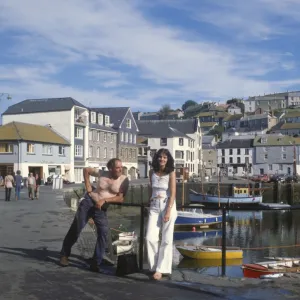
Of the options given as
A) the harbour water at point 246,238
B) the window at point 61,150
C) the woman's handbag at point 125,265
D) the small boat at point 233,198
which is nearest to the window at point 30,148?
the window at point 61,150

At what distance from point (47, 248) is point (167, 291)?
4216 millimetres

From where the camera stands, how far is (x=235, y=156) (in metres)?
114

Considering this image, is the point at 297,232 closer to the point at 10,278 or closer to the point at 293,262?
the point at 293,262

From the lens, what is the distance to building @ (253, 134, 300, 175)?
105m

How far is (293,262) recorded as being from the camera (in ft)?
47.1

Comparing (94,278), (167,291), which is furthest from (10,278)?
(167,291)

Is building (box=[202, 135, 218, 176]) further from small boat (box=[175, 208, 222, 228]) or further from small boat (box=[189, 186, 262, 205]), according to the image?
small boat (box=[175, 208, 222, 228])

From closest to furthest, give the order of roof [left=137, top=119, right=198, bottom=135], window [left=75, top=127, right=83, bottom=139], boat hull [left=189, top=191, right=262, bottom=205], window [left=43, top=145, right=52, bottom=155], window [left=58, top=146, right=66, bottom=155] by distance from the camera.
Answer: boat hull [left=189, top=191, right=262, bottom=205] < window [left=43, top=145, right=52, bottom=155] < window [left=58, top=146, right=66, bottom=155] < window [left=75, top=127, right=83, bottom=139] < roof [left=137, top=119, right=198, bottom=135]

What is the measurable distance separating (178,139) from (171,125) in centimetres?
916

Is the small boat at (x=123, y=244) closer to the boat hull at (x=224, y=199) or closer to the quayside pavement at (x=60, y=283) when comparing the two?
the quayside pavement at (x=60, y=283)

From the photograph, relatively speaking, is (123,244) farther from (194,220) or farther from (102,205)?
(194,220)

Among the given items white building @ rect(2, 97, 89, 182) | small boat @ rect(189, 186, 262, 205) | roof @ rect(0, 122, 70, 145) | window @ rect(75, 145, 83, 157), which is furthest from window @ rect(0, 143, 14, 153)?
small boat @ rect(189, 186, 262, 205)

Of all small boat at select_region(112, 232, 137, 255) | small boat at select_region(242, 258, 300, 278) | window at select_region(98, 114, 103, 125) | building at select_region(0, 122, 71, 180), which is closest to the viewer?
small boat at select_region(112, 232, 137, 255)

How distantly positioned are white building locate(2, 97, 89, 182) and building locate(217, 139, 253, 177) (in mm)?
48799
